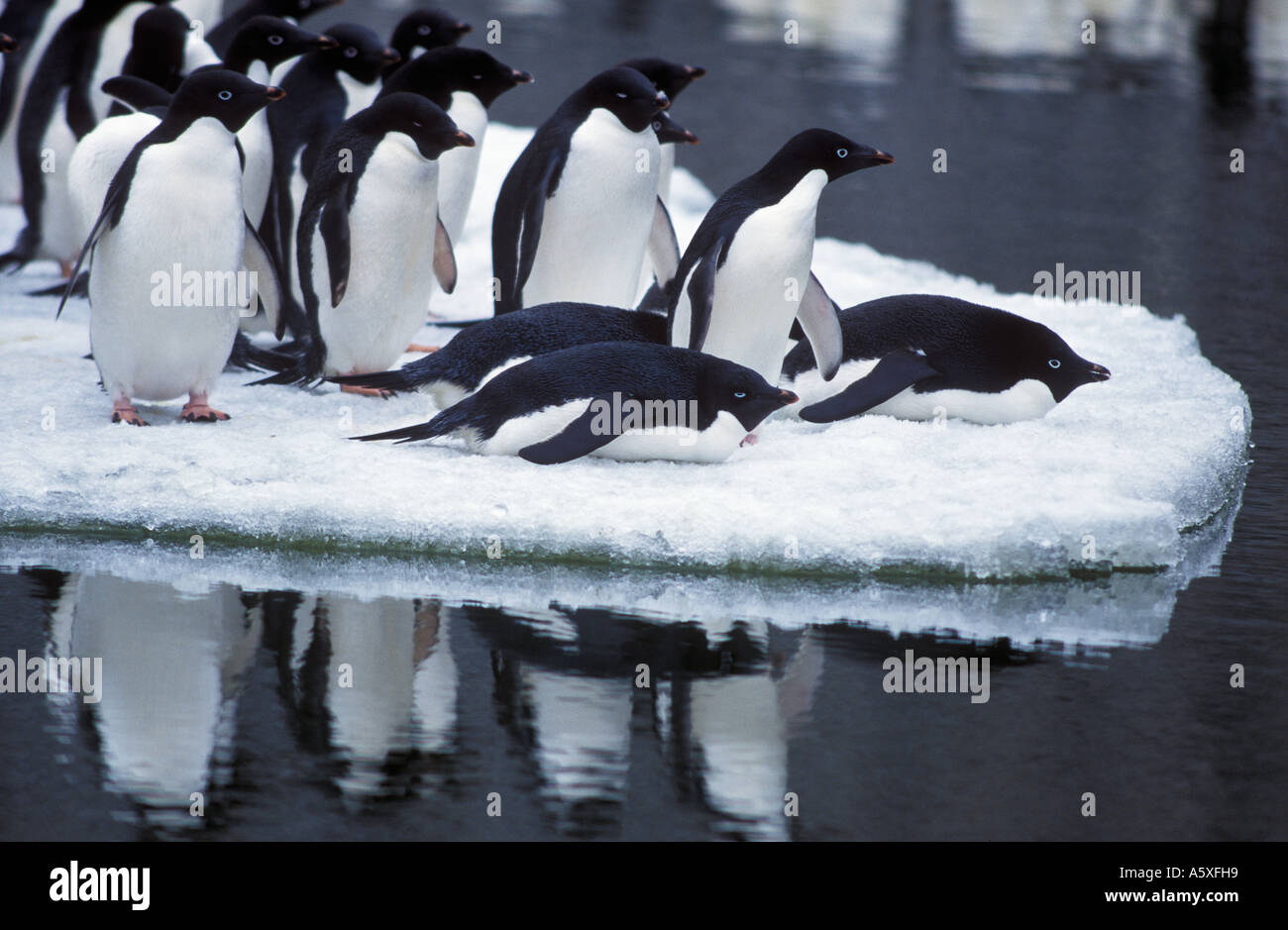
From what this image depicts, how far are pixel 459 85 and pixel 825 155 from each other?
1631 mm

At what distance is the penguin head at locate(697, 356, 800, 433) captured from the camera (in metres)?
4.24

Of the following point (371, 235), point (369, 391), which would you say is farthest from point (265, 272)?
point (369, 391)

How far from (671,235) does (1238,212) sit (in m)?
4.91

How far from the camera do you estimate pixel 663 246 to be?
5.78 m

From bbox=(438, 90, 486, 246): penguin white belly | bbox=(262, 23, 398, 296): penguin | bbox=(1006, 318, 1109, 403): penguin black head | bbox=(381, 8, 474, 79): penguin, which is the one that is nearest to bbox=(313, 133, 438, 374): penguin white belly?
bbox=(262, 23, 398, 296): penguin

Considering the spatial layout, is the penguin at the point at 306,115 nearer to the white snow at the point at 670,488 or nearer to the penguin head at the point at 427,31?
the penguin head at the point at 427,31

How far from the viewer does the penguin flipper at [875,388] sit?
4578 mm

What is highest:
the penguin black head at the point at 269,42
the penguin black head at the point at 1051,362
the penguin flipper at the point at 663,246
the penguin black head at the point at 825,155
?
the penguin black head at the point at 269,42

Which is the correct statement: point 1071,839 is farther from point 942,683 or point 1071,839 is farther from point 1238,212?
point 1238,212

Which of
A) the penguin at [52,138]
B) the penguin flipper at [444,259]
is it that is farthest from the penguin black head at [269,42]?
the penguin at [52,138]

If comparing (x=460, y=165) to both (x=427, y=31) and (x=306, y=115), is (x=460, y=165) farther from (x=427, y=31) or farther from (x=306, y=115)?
(x=427, y=31)

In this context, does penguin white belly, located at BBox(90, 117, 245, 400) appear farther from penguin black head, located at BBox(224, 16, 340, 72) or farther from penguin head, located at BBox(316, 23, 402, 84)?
penguin head, located at BBox(316, 23, 402, 84)

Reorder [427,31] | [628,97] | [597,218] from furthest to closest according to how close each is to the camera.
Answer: [427,31] → [597,218] → [628,97]
